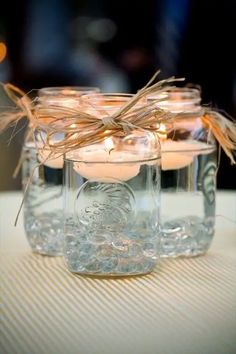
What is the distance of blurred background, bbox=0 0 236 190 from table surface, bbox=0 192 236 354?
124cm

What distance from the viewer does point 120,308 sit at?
2.39 ft

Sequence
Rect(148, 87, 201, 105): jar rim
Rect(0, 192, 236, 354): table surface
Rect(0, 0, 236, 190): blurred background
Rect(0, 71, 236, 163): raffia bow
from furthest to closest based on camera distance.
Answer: Rect(0, 0, 236, 190): blurred background, Rect(148, 87, 201, 105): jar rim, Rect(0, 71, 236, 163): raffia bow, Rect(0, 192, 236, 354): table surface

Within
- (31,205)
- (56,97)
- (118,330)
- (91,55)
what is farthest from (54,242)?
(91,55)

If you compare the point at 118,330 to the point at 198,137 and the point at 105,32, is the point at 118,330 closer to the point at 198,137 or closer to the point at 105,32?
the point at 198,137

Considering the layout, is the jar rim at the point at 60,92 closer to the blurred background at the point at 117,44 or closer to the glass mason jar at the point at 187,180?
the glass mason jar at the point at 187,180

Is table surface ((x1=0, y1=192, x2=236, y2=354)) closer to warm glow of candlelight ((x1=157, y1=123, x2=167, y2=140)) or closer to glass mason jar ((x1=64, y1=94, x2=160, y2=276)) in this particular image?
glass mason jar ((x1=64, y1=94, x2=160, y2=276))

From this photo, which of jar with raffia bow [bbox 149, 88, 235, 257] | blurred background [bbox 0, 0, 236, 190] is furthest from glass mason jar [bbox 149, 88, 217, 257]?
blurred background [bbox 0, 0, 236, 190]

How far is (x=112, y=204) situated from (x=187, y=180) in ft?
0.52

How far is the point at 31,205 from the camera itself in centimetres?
97

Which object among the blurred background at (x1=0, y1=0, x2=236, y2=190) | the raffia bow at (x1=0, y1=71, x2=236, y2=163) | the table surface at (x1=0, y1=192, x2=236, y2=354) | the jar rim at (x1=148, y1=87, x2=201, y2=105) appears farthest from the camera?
the blurred background at (x1=0, y1=0, x2=236, y2=190)

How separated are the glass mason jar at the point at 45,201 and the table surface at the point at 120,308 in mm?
22

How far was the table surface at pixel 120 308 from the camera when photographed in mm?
636

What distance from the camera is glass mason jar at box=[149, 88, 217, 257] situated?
0.92m

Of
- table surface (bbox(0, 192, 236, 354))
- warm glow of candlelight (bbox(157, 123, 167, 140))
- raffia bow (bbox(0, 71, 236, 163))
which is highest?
raffia bow (bbox(0, 71, 236, 163))
